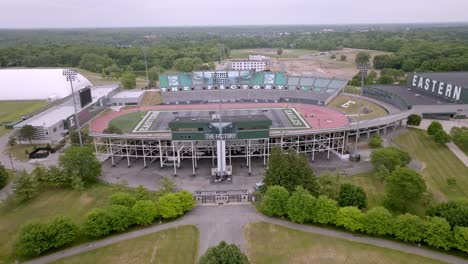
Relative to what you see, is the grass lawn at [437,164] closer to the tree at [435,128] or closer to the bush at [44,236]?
the tree at [435,128]

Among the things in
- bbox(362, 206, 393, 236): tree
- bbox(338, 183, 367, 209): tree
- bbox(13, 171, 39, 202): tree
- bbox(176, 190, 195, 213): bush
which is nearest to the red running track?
bbox(13, 171, 39, 202): tree

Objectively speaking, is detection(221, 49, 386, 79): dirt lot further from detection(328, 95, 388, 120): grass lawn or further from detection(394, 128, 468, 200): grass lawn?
detection(394, 128, 468, 200): grass lawn

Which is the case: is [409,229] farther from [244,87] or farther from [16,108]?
[16,108]

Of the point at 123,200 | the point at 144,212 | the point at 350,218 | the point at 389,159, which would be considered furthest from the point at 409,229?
the point at 123,200

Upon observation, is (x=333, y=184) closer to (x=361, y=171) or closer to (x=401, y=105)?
(x=361, y=171)

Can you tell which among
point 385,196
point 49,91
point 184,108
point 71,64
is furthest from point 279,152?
point 71,64

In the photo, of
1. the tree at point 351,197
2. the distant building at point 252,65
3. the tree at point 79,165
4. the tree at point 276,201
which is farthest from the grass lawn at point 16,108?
the distant building at point 252,65

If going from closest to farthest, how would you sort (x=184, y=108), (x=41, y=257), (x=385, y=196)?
(x=41, y=257) < (x=385, y=196) < (x=184, y=108)
